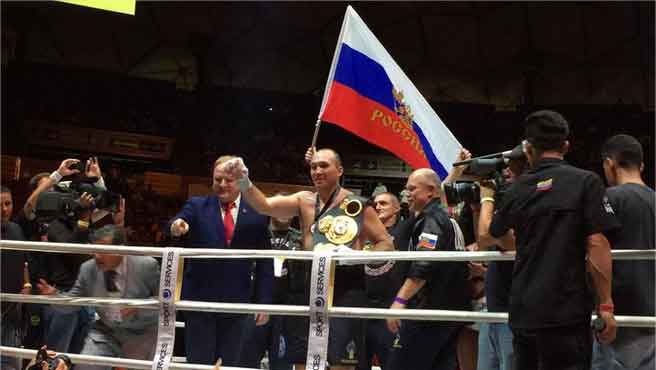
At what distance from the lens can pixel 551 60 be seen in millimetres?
15672

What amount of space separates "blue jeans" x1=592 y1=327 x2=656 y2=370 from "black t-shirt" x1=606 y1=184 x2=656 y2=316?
3.4 inches

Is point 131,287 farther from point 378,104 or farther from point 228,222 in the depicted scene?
point 378,104

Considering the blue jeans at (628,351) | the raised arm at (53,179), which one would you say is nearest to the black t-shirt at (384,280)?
the blue jeans at (628,351)

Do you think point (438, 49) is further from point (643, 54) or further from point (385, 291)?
point (385, 291)

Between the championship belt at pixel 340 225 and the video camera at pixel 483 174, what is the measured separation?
0.55 m

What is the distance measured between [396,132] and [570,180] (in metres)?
2.18

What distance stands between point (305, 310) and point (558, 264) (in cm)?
139

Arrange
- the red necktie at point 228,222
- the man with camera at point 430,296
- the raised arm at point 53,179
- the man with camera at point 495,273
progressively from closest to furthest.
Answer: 1. the man with camera at point 495,273
2. the man with camera at point 430,296
3. the red necktie at point 228,222
4. the raised arm at point 53,179

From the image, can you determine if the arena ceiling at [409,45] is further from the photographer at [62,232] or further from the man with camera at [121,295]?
the man with camera at [121,295]

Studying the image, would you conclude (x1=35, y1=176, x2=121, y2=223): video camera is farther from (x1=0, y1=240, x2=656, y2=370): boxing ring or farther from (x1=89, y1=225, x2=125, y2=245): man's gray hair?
(x1=0, y1=240, x2=656, y2=370): boxing ring

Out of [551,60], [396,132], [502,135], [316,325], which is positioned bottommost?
[316,325]

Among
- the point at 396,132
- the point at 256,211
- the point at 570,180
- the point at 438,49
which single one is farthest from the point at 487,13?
the point at 570,180

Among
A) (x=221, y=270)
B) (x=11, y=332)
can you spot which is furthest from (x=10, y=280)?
(x=221, y=270)

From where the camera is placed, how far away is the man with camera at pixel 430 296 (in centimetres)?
377
